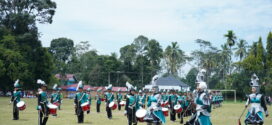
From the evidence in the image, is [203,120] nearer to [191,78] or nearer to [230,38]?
[230,38]

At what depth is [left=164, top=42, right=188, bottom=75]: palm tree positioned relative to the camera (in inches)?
3676

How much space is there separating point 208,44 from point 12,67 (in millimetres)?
56588

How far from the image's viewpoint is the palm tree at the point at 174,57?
306 ft

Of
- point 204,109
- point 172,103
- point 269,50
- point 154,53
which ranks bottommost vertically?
point 172,103

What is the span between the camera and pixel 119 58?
99.4 meters

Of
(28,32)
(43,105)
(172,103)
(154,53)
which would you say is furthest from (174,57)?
(43,105)

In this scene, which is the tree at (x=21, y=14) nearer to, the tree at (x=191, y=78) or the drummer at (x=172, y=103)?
the drummer at (x=172, y=103)

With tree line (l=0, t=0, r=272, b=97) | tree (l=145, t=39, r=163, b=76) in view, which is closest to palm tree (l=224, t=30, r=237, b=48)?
tree line (l=0, t=0, r=272, b=97)

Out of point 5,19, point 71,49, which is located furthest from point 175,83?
point 5,19

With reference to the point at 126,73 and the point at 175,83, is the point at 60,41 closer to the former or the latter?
the point at 126,73

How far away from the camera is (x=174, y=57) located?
94500 millimetres

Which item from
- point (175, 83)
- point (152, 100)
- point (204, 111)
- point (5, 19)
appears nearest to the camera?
point (204, 111)

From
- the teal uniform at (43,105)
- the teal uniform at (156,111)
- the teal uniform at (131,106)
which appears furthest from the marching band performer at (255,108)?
the teal uniform at (43,105)

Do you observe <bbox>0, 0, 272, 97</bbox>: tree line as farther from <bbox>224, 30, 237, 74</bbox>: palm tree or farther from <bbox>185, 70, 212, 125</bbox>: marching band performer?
<bbox>185, 70, 212, 125</bbox>: marching band performer
